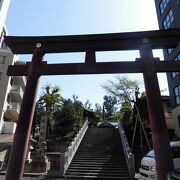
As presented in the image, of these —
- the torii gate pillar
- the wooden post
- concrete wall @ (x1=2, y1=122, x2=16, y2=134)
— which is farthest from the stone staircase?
concrete wall @ (x1=2, y1=122, x2=16, y2=134)

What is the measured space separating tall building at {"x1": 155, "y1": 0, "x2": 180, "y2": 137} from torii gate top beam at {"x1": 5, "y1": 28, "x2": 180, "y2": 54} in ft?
52.9

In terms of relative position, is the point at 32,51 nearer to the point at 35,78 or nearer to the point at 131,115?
the point at 35,78

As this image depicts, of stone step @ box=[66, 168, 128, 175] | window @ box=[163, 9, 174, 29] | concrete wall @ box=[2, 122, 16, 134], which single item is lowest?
stone step @ box=[66, 168, 128, 175]

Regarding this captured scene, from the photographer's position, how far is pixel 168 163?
22.1 ft

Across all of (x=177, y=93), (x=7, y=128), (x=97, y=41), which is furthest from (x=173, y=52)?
(x=7, y=128)

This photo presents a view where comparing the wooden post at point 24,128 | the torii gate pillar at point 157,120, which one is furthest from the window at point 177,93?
the wooden post at point 24,128

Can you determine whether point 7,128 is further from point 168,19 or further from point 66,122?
point 168,19

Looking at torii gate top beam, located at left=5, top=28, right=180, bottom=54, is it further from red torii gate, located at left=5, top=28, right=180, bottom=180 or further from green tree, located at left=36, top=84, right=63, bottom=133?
→ green tree, located at left=36, top=84, right=63, bottom=133

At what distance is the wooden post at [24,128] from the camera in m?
7.22

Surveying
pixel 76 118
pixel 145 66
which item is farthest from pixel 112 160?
pixel 76 118

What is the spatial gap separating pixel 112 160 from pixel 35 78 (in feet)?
39.2

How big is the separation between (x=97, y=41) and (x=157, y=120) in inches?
157

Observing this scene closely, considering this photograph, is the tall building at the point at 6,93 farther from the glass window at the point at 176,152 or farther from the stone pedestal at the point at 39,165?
the glass window at the point at 176,152

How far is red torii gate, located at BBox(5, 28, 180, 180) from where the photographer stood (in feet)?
24.6
